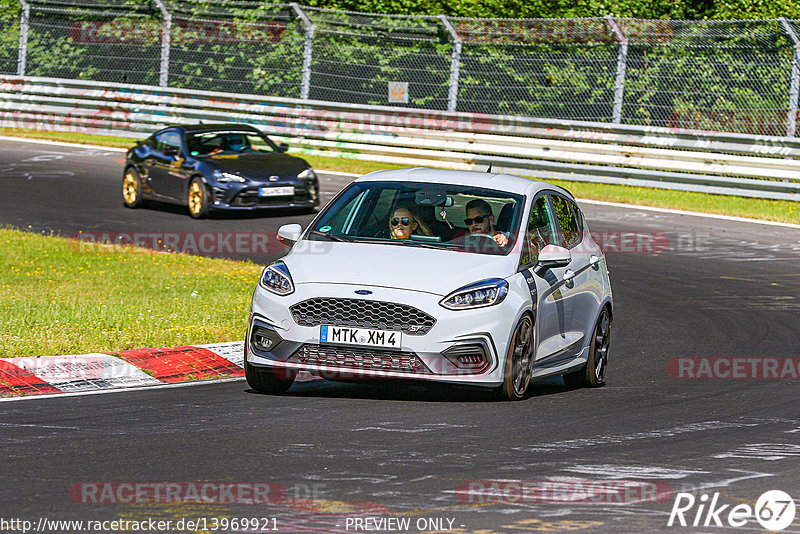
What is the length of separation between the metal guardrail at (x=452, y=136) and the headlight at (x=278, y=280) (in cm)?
1577

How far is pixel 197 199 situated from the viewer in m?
21.1

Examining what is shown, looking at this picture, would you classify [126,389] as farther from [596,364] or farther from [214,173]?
[214,173]

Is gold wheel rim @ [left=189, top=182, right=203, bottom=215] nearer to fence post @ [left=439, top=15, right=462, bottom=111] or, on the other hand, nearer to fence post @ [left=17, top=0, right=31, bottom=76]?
fence post @ [left=439, top=15, right=462, bottom=111]

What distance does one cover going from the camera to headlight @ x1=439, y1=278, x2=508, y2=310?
9.01 meters

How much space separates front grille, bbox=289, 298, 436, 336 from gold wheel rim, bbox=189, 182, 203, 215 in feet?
40.4

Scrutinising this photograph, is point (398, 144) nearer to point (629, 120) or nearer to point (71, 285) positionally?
point (629, 120)

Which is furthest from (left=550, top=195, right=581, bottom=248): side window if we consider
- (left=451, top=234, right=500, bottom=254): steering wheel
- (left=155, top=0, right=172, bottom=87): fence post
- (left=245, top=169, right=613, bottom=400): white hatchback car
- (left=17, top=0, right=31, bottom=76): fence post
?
(left=17, top=0, right=31, bottom=76): fence post

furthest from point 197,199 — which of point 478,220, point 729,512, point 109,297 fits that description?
point 729,512

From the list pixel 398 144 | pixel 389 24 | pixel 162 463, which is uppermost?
pixel 162 463

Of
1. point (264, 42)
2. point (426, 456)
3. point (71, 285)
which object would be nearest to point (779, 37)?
point (264, 42)

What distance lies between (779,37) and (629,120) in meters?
3.16

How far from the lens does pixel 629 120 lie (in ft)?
84.3

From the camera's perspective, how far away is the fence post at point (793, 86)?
23.2 m

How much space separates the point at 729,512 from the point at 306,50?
2388 centimetres
